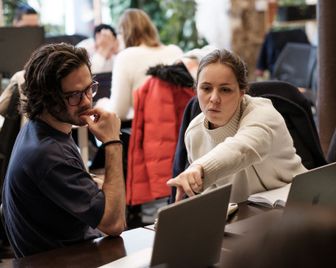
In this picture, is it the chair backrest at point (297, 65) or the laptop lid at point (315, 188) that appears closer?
the laptop lid at point (315, 188)

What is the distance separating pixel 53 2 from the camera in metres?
6.86

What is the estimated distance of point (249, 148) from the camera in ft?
6.93

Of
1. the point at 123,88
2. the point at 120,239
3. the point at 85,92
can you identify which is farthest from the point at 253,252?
the point at 123,88

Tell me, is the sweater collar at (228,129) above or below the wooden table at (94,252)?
above

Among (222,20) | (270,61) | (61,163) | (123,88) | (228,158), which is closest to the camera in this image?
(61,163)

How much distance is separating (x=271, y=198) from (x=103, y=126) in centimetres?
61

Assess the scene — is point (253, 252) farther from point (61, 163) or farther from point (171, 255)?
point (61, 163)

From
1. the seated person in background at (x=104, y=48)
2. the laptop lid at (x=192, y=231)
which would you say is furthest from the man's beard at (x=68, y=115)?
the seated person in background at (x=104, y=48)

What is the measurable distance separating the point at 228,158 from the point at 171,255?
0.61 m

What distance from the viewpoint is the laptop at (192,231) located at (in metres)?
1.45

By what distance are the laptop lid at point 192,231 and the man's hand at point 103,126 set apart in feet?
1.97

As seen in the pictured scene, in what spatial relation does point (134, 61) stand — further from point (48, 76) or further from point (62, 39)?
point (48, 76)

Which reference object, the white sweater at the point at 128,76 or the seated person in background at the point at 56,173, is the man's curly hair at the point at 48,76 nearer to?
the seated person in background at the point at 56,173

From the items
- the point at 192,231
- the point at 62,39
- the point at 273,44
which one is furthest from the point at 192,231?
the point at 273,44
